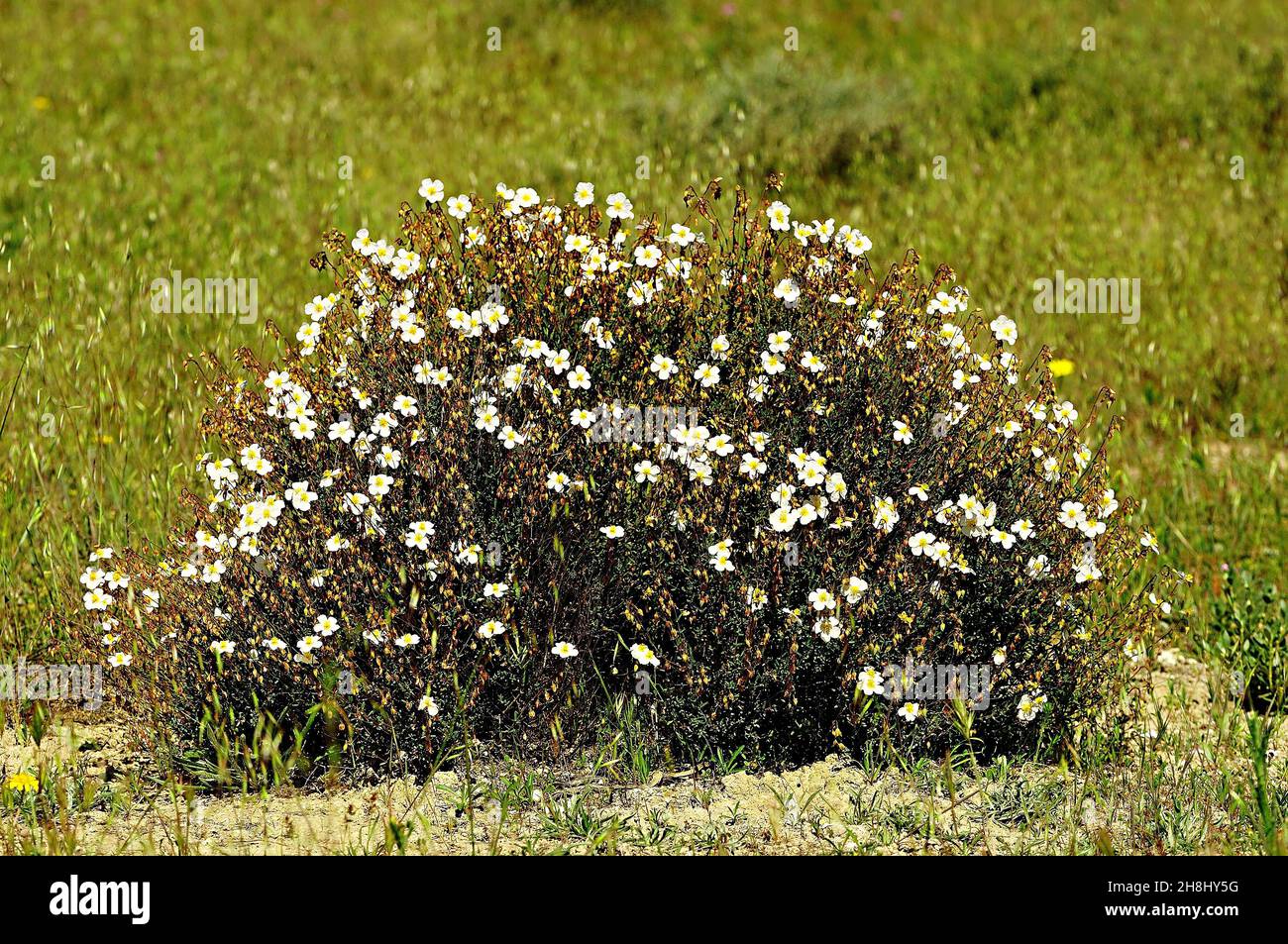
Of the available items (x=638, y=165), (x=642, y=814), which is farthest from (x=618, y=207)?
(x=638, y=165)

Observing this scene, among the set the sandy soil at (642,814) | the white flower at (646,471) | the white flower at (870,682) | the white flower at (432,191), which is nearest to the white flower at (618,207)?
the white flower at (432,191)

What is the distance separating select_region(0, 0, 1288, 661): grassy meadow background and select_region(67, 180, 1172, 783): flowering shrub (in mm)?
1048

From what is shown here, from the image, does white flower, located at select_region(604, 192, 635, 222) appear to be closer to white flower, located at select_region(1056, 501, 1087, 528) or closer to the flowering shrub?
the flowering shrub

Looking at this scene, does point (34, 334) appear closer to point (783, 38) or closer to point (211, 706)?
point (211, 706)

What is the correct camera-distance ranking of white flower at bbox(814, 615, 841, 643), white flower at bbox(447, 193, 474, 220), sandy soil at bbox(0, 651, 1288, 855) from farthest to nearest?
white flower at bbox(447, 193, 474, 220)
white flower at bbox(814, 615, 841, 643)
sandy soil at bbox(0, 651, 1288, 855)

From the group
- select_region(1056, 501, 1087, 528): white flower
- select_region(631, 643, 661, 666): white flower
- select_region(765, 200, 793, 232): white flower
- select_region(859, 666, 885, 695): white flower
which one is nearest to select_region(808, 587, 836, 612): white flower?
select_region(859, 666, 885, 695): white flower

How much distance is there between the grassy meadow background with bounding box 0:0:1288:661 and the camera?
4.87m

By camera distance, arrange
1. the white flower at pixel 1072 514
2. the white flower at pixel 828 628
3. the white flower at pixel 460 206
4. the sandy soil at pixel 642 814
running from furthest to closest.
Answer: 1. the white flower at pixel 460 206
2. the white flower at pixel 1072 514
3. the white flower at pixel 828 628
4. the sandy soil at pixel 642 814

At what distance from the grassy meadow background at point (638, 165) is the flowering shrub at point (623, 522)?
1.05m

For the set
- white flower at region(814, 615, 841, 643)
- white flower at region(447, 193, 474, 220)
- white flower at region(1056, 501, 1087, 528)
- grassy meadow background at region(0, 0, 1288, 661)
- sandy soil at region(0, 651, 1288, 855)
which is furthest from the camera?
grassy meadow background at region(0, 0, 1288, 661)

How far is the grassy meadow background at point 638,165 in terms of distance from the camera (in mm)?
4871

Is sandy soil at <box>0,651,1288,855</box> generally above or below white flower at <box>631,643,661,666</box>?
below

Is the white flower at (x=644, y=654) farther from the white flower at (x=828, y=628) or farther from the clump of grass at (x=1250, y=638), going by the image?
the clump of grass at (x=1250, y=638)

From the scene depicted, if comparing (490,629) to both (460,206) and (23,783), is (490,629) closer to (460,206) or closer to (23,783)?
(460,206)
